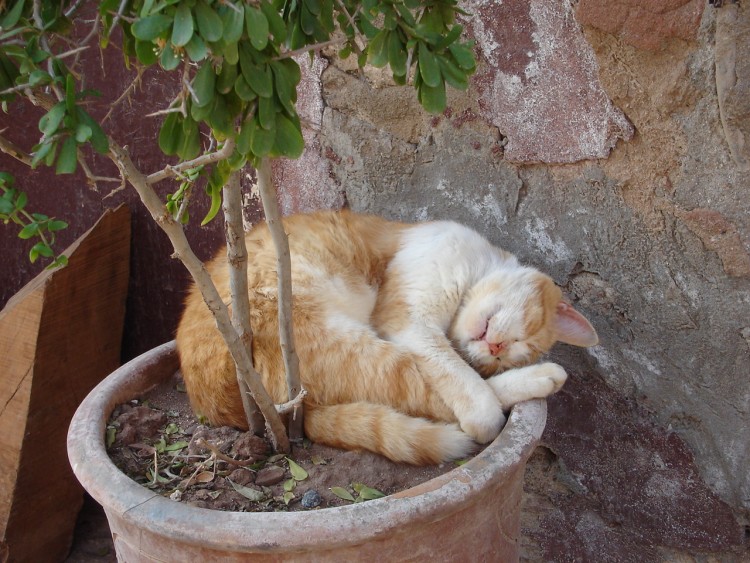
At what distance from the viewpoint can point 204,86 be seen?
0.89 meters

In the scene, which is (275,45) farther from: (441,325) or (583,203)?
(583,203)

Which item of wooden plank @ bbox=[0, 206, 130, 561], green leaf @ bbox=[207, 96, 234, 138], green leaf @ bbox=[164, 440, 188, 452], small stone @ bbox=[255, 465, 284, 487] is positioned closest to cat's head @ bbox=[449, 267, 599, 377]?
small stone @ bbox=[255, 465, 284, 487]

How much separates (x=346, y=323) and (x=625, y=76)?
0.96 meters

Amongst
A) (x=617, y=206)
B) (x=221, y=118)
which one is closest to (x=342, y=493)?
(x=221, y=118)

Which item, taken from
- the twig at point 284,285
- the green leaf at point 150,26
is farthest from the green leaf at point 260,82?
the twig at point 284,285

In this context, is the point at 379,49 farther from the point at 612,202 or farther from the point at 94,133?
the point at 612,202

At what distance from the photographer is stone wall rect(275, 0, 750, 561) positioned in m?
1.75

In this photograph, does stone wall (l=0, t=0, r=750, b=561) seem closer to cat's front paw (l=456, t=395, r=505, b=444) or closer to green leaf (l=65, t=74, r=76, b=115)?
cat's front paw (l=456, t=395, r=505, b=444)

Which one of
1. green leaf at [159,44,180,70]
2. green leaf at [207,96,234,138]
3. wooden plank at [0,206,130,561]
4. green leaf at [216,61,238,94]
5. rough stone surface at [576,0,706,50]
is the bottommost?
wooden plank at [0,206,130,561]

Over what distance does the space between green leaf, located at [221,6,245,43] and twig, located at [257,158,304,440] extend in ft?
1.31

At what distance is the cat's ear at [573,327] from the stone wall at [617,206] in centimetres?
17

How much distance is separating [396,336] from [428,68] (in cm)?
94

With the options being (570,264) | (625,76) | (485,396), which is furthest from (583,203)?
(485,396)

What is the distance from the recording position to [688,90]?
175cm
